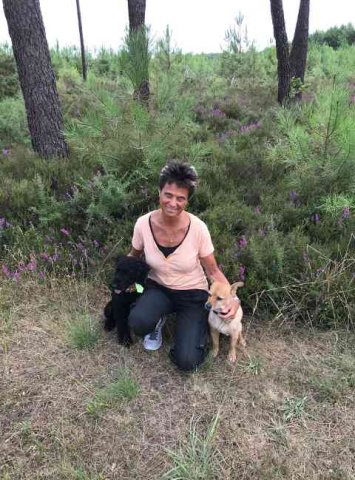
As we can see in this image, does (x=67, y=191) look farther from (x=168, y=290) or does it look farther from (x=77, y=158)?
(x=168, y=290)

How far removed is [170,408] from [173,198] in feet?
4.92

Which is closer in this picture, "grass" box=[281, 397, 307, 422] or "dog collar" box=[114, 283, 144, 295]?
"grass" box=[281, 397, 307, 422]

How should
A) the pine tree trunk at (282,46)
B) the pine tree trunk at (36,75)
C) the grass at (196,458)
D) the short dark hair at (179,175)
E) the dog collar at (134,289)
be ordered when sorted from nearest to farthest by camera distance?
the grass at (196,458) → the short dark hair at (179,175) → the dog collar at (134,289) → the pine tree trunk at (36,75) → the pine tree trunk at (282,46)

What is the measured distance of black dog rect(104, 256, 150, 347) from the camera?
323 centimetres

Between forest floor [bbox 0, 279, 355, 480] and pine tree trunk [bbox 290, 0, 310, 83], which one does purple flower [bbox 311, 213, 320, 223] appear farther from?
pine tree trunk [bbox 290, 0, 310, 83]

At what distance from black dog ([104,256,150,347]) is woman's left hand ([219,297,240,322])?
0.65 metres

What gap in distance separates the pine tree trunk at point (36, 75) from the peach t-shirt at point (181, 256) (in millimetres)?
2838

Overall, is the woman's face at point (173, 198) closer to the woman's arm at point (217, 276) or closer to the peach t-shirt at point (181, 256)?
the peach t-shirt at point (181, 256)

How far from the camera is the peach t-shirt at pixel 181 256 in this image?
10.8ft

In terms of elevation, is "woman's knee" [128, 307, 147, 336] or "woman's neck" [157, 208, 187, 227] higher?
"woman's neck" [157, 208, 187, 227]

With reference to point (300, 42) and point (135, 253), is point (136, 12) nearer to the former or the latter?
point (300, 42)

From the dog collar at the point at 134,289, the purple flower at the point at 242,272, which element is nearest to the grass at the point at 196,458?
the dog collar at the point at 134,289

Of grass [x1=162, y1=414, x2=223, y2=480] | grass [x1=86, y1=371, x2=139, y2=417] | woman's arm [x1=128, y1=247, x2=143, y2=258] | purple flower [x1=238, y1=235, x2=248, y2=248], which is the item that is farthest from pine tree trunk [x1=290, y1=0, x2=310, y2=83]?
grass [x1=162, y1=414, x2=223, y2=480]

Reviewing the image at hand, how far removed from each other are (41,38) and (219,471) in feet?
16.5
